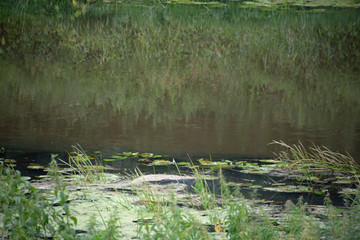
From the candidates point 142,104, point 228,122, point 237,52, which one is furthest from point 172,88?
point 237,52

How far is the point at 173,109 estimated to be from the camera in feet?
24.0

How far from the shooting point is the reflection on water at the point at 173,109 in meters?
5.82

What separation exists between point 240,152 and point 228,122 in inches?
48.2

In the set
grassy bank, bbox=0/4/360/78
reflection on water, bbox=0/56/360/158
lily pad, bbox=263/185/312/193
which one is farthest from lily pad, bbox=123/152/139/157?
grassy bank, bbox=0/4/360/78

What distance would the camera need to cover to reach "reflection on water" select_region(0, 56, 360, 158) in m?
5.82

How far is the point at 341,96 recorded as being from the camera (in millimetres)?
8414

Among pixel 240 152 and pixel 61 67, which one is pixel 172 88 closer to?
pixel 61 67

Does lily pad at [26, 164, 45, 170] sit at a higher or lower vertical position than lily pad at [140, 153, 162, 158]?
higher

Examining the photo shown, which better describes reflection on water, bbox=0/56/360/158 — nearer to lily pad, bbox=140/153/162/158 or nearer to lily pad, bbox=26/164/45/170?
lily pad, bbox=140/153/162/158

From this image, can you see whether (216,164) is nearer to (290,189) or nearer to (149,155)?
(149,155)

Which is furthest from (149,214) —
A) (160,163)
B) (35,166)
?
(35,166)

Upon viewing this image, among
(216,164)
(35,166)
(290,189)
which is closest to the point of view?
(290,189)

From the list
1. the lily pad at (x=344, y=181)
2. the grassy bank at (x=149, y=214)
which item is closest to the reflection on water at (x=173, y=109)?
the lily pad at (x=344, y=181)

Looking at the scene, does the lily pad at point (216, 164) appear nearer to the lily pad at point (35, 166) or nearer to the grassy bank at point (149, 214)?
the grassy bank at point (149, 214)
